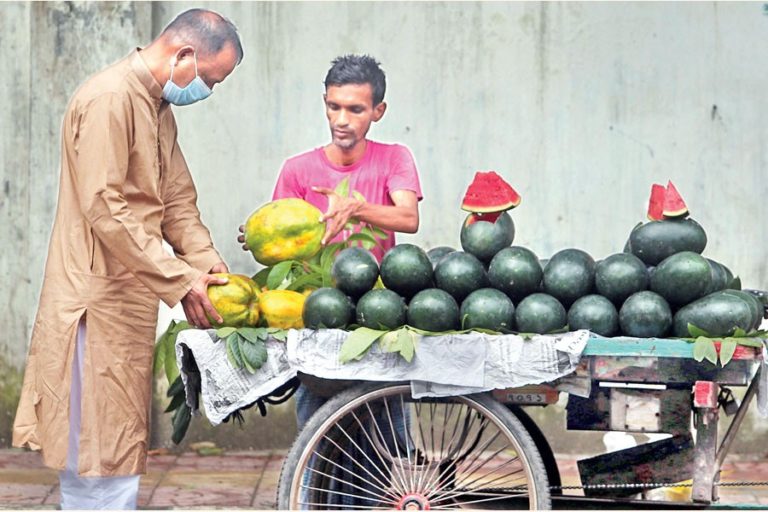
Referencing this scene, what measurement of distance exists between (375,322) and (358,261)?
11.9 inches

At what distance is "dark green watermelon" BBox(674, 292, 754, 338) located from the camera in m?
4.68


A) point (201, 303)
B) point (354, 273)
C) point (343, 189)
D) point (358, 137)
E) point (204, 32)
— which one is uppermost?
point (204, 32)

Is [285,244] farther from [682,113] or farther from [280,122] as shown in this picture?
[682,113]

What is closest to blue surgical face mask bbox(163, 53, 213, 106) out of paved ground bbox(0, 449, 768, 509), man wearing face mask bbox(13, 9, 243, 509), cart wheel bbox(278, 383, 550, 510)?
man wearing face mask bbox(13, 9, 243, 509)

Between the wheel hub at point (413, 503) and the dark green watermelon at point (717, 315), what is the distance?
3.62 ft

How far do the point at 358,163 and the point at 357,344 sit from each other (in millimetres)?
1379

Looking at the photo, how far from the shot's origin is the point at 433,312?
15.7 feet

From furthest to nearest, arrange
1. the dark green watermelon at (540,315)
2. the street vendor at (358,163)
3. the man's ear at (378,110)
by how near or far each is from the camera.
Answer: the man's ear at (378,110) → the street vendor at (358,163) → the dark green watermelon at (540,315)

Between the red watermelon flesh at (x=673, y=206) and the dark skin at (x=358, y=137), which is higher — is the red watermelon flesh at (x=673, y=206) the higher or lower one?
the lower one

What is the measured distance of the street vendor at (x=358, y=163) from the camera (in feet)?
19.1

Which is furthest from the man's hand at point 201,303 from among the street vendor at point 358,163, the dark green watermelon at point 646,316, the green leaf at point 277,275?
the dark green watermelon at point 646,316

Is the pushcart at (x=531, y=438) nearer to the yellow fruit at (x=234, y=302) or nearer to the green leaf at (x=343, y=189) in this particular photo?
the yellow fruit at (x=234, y=302)

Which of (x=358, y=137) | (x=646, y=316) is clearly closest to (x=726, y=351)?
(x=646, y=316)

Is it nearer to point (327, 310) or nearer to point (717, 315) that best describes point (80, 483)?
point (327, 310)
